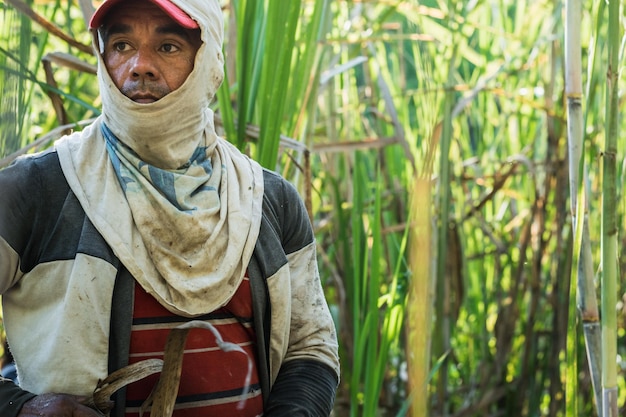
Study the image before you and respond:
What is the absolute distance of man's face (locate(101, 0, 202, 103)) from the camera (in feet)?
3.49

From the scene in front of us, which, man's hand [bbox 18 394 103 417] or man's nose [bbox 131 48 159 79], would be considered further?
man's nose [bbox 131 48 159 79]

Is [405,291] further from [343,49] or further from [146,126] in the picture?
[343,49]

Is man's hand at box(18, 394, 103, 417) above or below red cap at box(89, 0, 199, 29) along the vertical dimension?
below

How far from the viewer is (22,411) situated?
0.94m

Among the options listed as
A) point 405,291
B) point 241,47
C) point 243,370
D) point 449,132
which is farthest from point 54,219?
point 449,132

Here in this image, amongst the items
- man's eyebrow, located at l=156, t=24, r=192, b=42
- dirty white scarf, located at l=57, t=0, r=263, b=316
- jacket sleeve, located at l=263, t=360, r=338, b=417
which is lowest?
jacket sleeve, located at l=263, t=360, r=338, b=417

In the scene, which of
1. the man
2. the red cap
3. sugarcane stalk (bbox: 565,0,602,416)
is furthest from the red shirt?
sugarcane stalk (bbox: 565,0,602,416)

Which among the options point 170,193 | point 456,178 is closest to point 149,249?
point 170,193

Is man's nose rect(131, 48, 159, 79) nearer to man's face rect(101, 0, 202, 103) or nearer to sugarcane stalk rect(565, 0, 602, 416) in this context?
man's face rect(101, 0, 202, 103)

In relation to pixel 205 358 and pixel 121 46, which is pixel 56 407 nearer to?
pixel 205 358

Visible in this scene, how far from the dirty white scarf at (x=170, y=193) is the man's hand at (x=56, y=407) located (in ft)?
0.51

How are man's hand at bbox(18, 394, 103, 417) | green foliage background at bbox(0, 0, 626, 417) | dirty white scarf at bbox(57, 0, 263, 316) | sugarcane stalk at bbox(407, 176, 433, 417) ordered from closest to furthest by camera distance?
man's hand at bbox(18, 394, 103, 417), dirty white scarf at bbox(57, 0, 263, 316), sugarcane stalk at bbox(407, 176, 433, 417), green foliage background at bbox(0, 0, 626, 417)

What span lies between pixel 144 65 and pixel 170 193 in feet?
0.53

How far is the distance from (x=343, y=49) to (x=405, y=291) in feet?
2.69
